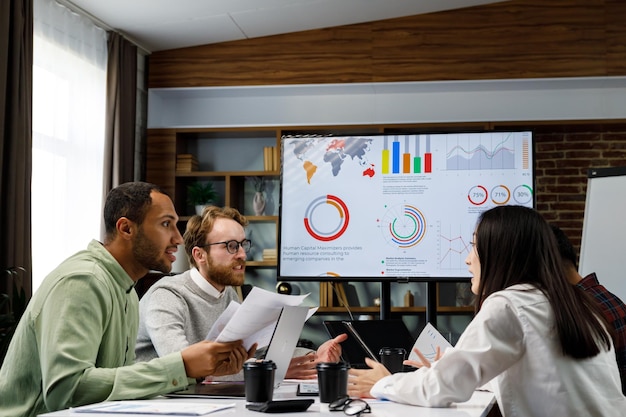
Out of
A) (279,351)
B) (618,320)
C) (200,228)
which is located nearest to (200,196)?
(200,228)

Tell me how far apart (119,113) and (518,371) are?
13.7 feet

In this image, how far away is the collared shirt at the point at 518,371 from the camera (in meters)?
1.79

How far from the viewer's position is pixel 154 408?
1.60 meters

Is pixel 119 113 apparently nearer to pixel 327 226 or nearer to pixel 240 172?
pixel 240 172

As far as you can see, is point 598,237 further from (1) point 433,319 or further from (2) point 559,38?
(2) point 559,38

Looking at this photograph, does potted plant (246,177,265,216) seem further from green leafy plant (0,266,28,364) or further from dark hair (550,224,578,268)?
dark hair (550,224,578,268)

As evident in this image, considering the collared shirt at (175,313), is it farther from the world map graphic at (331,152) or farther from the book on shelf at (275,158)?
the book on shelf at (275,158)

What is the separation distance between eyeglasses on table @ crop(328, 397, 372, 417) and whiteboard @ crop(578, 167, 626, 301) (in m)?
2.85

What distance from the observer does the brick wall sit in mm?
6062

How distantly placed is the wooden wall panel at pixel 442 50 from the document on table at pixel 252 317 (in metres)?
3.94

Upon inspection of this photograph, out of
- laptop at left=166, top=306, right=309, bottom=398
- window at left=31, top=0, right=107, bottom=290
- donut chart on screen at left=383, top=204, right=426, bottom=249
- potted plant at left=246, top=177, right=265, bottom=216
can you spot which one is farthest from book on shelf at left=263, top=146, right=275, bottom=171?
laptop at left=166, top=306, right=309, bottom=398

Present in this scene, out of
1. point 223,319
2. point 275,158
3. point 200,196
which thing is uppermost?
point 275,158

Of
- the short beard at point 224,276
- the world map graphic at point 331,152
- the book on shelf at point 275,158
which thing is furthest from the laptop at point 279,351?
the book on shelf at point 275,158

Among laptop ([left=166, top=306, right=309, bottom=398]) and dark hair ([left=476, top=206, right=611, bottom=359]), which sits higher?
dark hair ([left=476, top=206, right=611, bottom=359])
